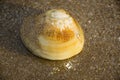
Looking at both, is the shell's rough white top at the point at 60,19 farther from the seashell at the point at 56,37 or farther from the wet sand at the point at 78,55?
the wet sand at the point at 78,55

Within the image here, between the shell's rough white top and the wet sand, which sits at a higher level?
the shell's rough white top

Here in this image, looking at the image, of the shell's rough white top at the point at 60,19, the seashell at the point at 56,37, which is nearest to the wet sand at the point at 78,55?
the seashell at the point at 56,37

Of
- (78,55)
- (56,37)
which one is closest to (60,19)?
(56,37)

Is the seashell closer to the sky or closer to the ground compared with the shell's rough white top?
closer to the ground

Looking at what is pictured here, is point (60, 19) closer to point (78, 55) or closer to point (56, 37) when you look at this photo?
point (56, 37)

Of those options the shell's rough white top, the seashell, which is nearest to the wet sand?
the seashell

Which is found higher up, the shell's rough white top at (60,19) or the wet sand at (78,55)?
the shell's rough white top at (60,19)

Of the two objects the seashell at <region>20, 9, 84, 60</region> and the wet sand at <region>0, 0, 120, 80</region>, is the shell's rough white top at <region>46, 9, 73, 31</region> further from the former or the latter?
the wet sand at <region>0, 0, 120, 80</region>

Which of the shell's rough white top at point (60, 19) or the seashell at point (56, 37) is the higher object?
the shell's rough white top at point (60, 19)
